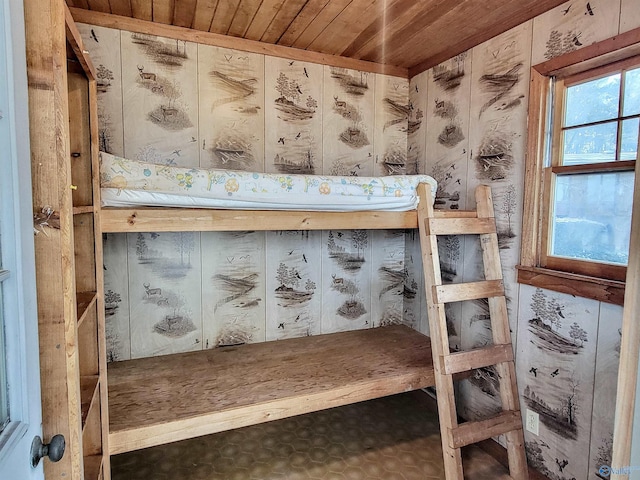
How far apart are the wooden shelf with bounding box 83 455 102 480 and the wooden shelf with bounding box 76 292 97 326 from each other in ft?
1.89

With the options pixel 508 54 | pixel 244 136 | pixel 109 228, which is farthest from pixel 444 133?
pixel 109 228

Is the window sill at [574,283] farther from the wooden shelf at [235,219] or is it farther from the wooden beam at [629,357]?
the wooden beam at [629,357]

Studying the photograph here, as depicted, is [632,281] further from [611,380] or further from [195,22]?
[195,22]

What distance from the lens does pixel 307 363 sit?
2.07 meters

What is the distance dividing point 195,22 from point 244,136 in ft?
2.19

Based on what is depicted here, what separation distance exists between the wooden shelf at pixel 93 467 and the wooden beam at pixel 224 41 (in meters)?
2.11

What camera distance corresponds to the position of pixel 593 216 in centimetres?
164

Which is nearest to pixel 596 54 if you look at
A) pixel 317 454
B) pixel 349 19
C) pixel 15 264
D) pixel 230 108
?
pixel 349 19

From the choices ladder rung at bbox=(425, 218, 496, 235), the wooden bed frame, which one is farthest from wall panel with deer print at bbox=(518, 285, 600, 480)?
the wooden bed frame

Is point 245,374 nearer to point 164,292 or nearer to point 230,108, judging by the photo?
point 164,292

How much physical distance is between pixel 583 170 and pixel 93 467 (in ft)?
7.76

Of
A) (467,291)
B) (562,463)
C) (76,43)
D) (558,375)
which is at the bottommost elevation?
(562,463)

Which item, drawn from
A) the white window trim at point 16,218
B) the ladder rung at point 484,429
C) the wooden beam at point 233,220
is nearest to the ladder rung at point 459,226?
the wooden beam at point 233,220

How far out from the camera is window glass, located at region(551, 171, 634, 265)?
1529 mm
